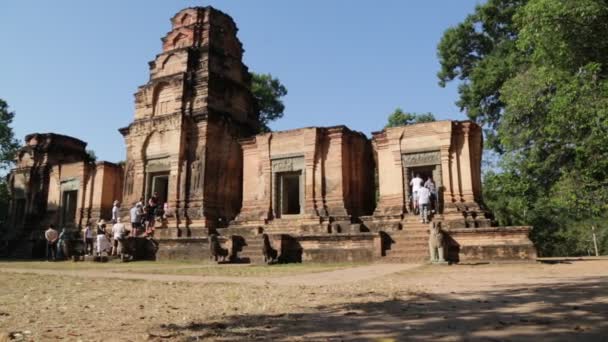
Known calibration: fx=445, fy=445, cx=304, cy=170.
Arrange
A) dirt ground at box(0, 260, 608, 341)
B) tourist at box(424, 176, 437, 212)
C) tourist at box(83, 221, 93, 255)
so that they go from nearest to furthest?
dirt ground at box(0, 260, 608, 341)
tourist at box(424, 176, 437, 212)
tourist at box(83, 221, 93, 255)

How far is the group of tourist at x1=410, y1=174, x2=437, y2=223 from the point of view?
47.2 feet

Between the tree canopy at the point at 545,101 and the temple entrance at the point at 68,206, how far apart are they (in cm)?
2175

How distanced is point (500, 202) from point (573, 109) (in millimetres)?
12246

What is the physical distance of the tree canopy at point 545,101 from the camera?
1259 cm

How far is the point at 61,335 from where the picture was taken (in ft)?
12.6

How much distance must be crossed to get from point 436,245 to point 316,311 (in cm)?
780

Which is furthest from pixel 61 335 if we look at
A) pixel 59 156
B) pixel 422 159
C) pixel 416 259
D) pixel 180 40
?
pixel 59 156

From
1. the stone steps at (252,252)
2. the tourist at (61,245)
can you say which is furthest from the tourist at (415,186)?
the tourist at (61,245)

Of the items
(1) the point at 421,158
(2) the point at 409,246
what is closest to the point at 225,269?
(2) the point at 409,246

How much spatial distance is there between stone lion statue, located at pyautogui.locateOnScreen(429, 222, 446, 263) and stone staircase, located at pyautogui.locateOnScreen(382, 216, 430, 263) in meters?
0.62

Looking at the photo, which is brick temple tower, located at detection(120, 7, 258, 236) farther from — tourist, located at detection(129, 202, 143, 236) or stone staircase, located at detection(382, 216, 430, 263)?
stone staircase, located at detection(382, 216, 430, 263)

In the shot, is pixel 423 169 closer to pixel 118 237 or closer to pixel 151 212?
pixel 151 212

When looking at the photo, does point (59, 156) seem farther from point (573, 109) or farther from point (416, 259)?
point (573, 109)

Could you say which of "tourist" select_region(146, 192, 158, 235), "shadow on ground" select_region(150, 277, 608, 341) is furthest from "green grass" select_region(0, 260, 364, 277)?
"shadow on ground" select_region(150, 277, 608, 341)
